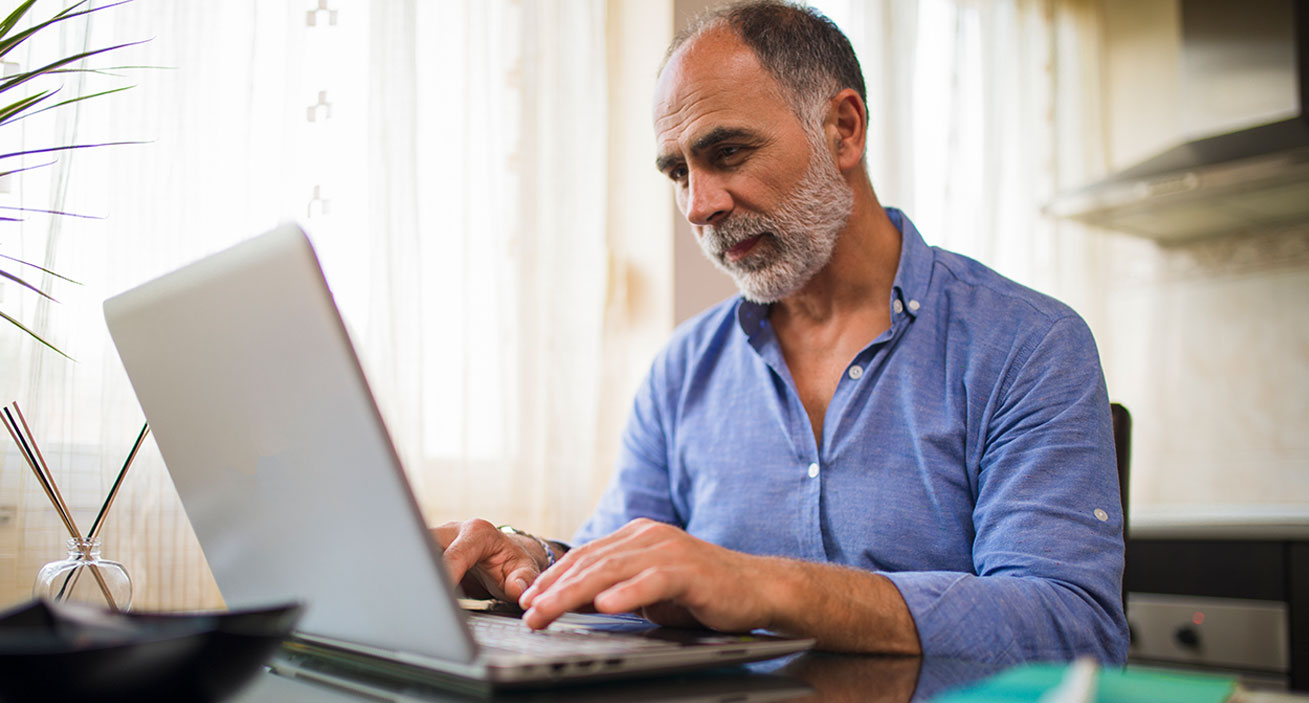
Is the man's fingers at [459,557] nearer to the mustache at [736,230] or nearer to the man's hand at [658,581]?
the man's hand at [658,581]

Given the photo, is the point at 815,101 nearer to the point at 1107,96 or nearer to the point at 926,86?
the point at 926,86

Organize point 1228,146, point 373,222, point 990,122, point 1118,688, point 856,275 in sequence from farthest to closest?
point 990,122 < point 1228,146 < point 373,222 < point 856,275 < point 1118,688

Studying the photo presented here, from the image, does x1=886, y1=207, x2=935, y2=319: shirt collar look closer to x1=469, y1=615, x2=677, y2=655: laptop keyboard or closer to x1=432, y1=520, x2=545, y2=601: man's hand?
x1=432, y1=520, x2=545, y2=601: man's hand

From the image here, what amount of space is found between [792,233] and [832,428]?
28 cm

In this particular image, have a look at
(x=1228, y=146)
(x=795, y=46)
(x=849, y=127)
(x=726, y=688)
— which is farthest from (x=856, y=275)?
(x=1228, y=146)

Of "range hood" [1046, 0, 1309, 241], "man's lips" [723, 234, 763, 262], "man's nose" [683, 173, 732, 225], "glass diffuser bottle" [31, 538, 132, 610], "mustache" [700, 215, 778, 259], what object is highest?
"range hood" [1046, 0, 1309, 241]

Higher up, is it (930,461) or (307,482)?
(307,482)

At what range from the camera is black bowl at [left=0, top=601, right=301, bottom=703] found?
1.26ft

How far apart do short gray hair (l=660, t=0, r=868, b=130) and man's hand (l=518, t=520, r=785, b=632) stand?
792 mm

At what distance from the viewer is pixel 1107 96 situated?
129 inches

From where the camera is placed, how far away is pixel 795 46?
4.45ft

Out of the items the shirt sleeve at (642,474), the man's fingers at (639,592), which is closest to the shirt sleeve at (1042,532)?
the man's fingers at (639,592)

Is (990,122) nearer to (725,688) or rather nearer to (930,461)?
(930,461)

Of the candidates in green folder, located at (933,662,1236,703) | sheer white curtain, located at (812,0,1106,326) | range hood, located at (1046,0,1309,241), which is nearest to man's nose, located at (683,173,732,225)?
green folder, located at (933,662,1236,703)
